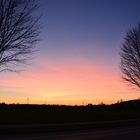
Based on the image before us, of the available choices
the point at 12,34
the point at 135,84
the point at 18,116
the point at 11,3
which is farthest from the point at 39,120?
the point at 135,84

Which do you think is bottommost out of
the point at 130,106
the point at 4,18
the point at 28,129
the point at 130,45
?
the point at 28,129

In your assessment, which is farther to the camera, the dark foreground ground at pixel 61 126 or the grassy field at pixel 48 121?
the grassy field at pixel 48 121

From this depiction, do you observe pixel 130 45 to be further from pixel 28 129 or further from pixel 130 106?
pixel 28 129

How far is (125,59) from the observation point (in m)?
51.7

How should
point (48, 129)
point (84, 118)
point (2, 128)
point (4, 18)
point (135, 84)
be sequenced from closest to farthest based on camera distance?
point (2, 128)
point (48, 129)
point (4, 18)
point (84, 118)
point (135, 84)

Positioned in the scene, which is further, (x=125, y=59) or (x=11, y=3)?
(x=125, y=59)

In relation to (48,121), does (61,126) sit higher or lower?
lower

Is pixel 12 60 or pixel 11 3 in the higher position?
pixel 11 3

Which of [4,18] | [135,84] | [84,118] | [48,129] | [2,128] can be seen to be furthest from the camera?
[135,84]

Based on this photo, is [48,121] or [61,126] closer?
[61,126]

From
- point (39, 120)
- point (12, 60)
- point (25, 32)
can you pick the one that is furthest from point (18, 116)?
point (25, 32)

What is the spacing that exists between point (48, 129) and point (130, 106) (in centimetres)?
2861

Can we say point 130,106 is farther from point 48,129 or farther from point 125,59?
point 48,129

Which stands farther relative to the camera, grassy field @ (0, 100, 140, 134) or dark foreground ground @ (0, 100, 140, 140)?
grassy field @ (0, 100, 140, 134)
